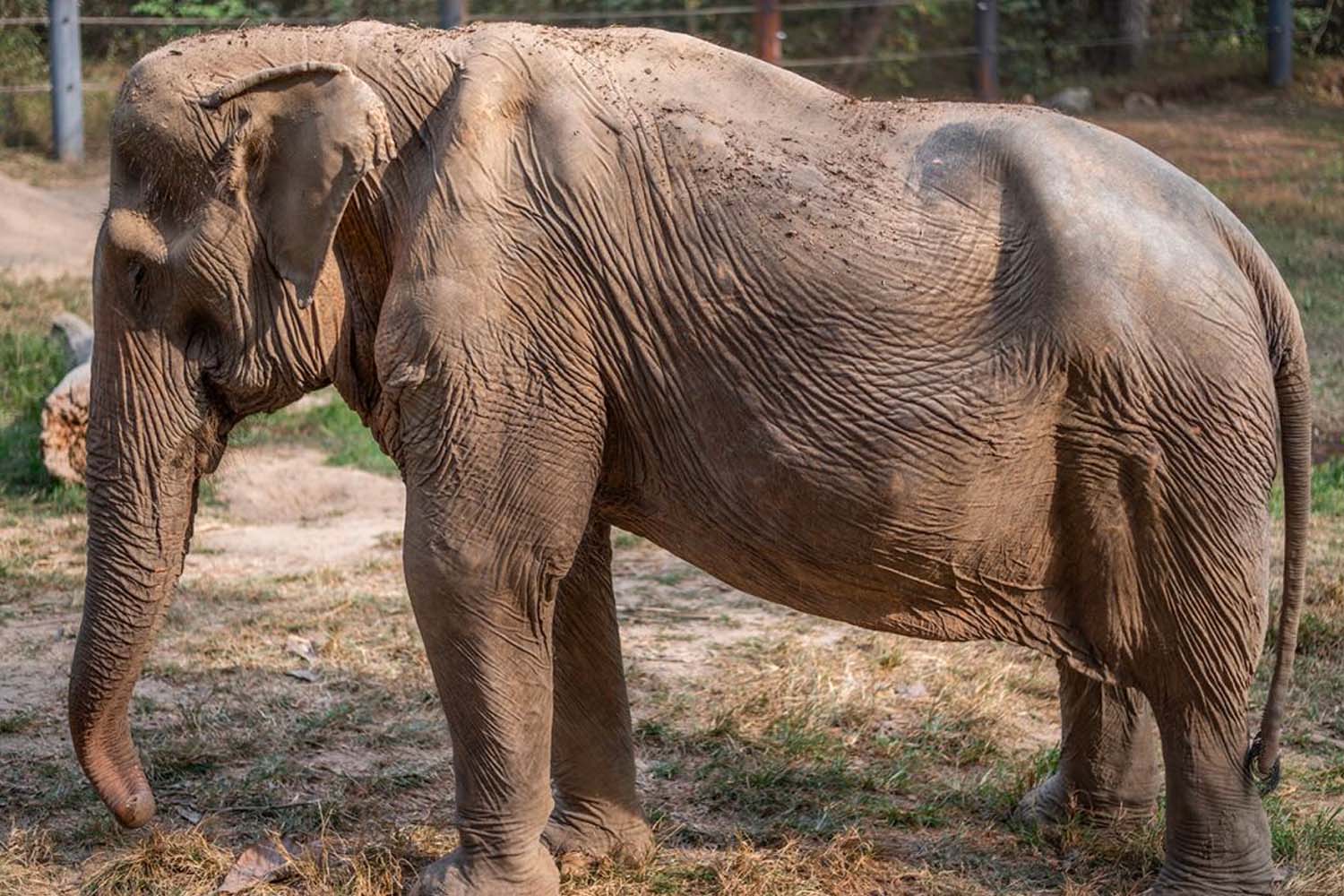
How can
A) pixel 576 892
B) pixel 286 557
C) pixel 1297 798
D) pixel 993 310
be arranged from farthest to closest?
1. pixel 286 557
2. pixel 1297 798
3. pixel 576 892
4. pixel 993 310

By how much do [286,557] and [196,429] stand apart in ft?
11.0

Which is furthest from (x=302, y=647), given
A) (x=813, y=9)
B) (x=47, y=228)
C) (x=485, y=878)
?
(x=813, y=9)

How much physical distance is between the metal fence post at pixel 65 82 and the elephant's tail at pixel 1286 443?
11182 millimetres

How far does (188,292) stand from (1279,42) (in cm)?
1366

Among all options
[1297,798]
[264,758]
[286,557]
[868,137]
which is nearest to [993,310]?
[868,137]

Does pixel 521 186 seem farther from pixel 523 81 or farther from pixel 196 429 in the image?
pixel 196 429

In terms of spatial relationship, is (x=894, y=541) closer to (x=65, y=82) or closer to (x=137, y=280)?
(x=137, y=280)

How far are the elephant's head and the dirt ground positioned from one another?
0.61 metres

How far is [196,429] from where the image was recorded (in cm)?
397

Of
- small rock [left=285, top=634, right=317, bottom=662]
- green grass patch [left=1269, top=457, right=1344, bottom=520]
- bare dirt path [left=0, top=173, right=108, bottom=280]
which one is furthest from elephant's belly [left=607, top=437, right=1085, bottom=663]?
bare dirt path [left=0, top=173, right=108, bottom=280]

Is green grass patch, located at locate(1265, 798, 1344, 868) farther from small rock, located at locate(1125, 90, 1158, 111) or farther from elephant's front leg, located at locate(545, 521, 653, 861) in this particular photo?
small rock, located at locate(1125, 90, 1158, 111)

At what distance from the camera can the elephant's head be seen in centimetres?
368

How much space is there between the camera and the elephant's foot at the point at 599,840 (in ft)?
14.6

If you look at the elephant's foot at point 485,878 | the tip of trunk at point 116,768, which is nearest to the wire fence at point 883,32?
the tip of trunk at point 116,768
